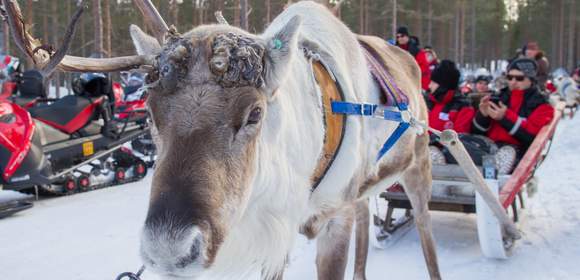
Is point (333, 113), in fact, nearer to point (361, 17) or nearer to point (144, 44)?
point (144, 44)

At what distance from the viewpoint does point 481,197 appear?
398 centimetres

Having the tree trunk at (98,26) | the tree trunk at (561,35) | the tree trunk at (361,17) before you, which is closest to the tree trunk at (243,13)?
the tree trunk at (98,26)

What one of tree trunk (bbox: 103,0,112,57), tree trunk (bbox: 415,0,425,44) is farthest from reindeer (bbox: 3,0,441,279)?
tree trunk (bbox: 415,0,425,44)

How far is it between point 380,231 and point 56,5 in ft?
65.9

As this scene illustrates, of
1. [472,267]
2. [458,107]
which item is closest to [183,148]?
[472,267]

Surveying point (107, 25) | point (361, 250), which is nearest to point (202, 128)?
point (361, 250)

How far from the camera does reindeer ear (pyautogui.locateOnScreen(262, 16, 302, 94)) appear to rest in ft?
5.93

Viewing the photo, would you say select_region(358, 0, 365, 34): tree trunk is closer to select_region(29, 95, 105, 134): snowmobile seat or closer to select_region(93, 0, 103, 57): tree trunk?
select_region(93, 0, 103, 57): tree trunk

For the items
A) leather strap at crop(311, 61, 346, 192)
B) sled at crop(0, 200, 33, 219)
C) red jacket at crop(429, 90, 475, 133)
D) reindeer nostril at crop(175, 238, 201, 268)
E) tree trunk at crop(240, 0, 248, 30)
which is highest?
tree trunk at crop(240, 0, 248, 30)

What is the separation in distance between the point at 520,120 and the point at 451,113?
880 mm

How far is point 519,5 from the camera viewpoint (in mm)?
46062

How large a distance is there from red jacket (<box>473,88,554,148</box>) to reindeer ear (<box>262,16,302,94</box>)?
3988 millimetres

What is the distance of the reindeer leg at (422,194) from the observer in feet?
12.9

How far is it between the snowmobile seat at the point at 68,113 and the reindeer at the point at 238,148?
16.6 feet
